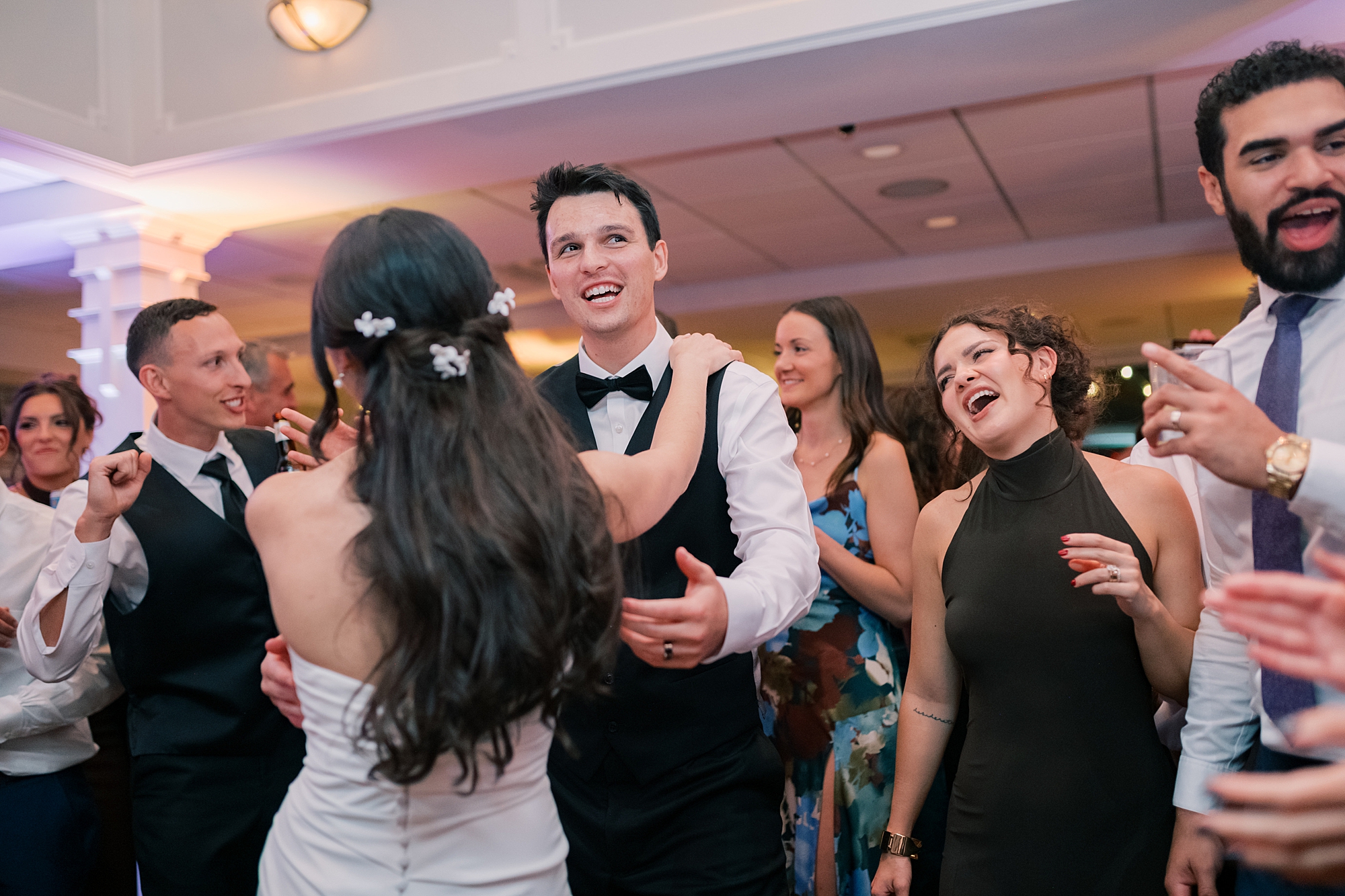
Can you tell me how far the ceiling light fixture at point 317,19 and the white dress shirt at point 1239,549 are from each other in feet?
12.8

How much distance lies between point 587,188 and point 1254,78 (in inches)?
44.6

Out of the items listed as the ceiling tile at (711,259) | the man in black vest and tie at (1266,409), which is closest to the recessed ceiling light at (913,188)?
the ceiling tile at (711,259)

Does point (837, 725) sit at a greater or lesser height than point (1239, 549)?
lesser

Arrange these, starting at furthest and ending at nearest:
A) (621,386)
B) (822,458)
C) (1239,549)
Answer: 1. (822,458)
2. (621,386)
3. (1239,549)

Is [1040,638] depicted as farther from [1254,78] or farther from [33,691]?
[33,691]

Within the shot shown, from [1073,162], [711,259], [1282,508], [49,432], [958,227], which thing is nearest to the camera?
[1282,508]

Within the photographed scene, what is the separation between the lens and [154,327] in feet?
8.95

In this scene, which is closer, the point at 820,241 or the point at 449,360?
the point at 449,360

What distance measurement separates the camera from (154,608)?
7.73ft

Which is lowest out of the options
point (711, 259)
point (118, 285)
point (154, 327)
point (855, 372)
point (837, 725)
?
point (837, 725)

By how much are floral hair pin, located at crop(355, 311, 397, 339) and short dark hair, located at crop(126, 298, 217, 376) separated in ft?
5.84

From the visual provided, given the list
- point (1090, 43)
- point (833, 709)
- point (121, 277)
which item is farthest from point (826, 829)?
point (121, 277)

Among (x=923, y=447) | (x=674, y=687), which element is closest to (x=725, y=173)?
(x=923, y=447)

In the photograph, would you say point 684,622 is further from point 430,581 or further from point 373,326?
point 373,326
